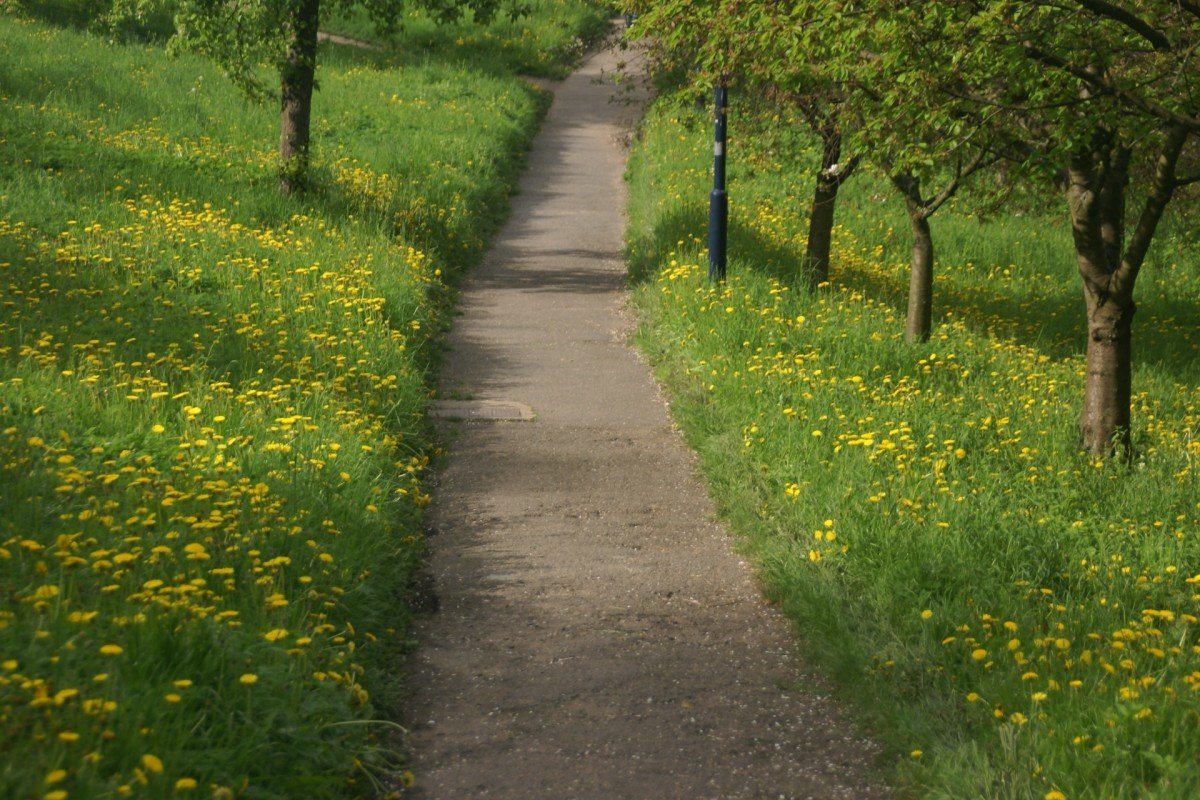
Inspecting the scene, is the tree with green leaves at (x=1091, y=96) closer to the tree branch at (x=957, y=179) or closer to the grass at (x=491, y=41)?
the tree branch at (x=957, y=179)

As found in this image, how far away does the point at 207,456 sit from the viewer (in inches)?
270

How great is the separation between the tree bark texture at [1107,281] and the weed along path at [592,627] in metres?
2.99

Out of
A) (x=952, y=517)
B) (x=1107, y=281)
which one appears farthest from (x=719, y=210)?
(x=952, y=517)

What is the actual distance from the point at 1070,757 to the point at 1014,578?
189 cm

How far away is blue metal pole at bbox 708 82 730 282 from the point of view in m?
13.1

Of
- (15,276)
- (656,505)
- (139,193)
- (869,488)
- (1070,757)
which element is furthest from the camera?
(139,193)

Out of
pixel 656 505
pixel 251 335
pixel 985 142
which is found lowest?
pixel 656 505

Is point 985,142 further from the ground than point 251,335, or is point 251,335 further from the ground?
point 985,142

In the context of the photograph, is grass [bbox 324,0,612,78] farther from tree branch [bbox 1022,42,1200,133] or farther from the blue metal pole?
tree branch [bbox 1022,42,1200,133]

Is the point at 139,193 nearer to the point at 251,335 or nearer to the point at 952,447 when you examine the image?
the point at 251,335

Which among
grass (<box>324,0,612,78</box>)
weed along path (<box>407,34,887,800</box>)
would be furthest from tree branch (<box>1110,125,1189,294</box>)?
grass (<box>324,0,612,78</box>)

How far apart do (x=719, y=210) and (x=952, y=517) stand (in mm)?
6647

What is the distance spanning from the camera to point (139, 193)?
15.3m

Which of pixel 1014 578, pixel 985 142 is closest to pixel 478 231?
pixel 985 142
